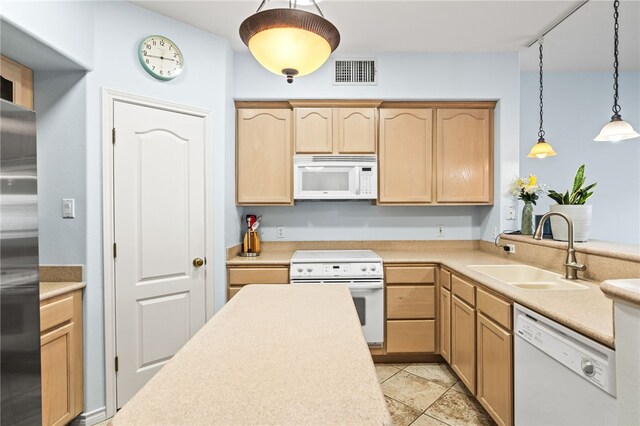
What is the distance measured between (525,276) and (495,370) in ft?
2.85

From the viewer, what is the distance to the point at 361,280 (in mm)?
2650

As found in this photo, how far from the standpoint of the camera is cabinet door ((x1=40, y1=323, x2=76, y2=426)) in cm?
170

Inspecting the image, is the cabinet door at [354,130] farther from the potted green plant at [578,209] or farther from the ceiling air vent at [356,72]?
the potted green plant at [578,209]

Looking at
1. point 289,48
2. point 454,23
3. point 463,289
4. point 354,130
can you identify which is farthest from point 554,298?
point 454,23

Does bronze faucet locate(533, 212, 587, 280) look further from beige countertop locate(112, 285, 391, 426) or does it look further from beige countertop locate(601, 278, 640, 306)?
beige countertop locate(112, 285, 391, 426)

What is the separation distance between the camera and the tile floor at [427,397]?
2.01 meters

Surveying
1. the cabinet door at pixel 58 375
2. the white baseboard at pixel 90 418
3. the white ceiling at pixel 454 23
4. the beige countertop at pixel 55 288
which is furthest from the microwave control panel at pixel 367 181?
the white baseboard at pixel 90 418

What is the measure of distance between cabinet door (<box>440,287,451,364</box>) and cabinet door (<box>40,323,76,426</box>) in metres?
2.55


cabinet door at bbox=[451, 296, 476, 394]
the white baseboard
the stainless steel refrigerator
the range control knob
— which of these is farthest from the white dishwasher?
the white baseboard

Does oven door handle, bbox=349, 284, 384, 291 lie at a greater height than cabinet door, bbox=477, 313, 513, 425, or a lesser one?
greater

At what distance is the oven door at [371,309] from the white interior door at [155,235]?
1.26 m

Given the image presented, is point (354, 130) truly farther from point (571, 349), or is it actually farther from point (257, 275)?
point (571, 349)

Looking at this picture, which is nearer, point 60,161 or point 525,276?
point 60,161

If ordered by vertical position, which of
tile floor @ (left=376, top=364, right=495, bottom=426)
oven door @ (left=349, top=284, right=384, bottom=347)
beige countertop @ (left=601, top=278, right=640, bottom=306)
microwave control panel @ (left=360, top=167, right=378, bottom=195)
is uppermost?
microwave control panel @ (left=360, top=167, right=378, bottom=195)
